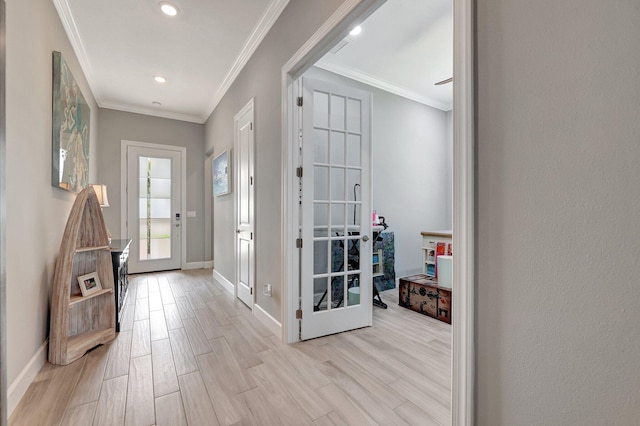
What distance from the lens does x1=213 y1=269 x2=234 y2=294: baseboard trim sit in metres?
3.73

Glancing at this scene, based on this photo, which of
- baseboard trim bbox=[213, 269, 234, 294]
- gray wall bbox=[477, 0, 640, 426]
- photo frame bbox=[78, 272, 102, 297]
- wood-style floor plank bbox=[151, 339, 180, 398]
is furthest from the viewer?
baseboard trim bbox=[213, 269, 234, 294]

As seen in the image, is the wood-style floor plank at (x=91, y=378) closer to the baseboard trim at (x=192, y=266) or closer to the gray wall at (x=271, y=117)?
the gray wall at (x=271, y=117)

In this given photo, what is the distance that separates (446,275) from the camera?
2.78 metres

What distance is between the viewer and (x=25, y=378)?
1.66 m

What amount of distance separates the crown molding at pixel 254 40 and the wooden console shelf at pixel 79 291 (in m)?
2.03

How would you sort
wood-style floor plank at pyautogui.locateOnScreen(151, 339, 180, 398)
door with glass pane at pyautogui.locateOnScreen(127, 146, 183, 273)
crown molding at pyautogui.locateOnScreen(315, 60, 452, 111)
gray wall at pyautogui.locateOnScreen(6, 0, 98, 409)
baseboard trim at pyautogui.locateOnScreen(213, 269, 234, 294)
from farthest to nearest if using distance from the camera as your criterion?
door with glass pane at pyautogui.locateOnScreen(127, 146, 183, 273)
baseboard trim at pyautogui.locateOnScreen(213, 269, 234, 294)
crown molding at pyautogui.locateOnScreen(315, 60, 452, 111)
wood-style floor plank at pyautogui.locateOnScreen(151, 339, 180, 398)
gray wall at pyautogui.locateOnScreen(6, 0, 98, 409)

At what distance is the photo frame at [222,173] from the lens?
388 cm

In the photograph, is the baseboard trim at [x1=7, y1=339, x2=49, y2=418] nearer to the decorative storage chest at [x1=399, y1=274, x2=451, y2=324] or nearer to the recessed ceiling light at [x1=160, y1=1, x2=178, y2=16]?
the recessed ceiling light at [x1=160, y1=1, x2=178, y2=16]

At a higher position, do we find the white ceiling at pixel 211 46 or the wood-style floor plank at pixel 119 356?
the white ceiling at pixel 211 46

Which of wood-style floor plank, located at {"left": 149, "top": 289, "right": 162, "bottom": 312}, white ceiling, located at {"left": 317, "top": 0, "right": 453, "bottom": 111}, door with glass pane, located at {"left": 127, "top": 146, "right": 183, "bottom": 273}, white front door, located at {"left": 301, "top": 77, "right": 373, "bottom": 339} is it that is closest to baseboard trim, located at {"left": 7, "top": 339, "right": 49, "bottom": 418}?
wood-style floor plank, located at {"left": 149, "top": 289, "right": 162, "bottom": 312}

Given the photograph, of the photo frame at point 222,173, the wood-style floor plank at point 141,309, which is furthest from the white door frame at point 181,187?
the wood-style floor plank at point 141,309

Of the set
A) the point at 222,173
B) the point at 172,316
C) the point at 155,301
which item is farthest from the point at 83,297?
the point at 222,173

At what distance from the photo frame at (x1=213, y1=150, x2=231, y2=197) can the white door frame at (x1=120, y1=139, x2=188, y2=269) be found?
1051 millimetres

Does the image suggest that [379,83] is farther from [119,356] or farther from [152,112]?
[119,356]
